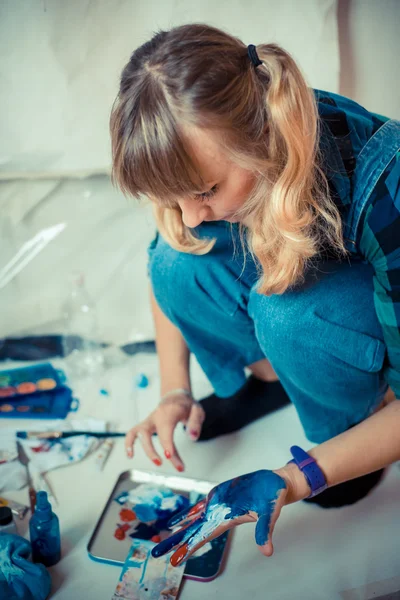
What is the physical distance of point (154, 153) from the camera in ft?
2.72

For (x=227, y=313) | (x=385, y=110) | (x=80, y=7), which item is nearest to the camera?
(x=227, y=313)

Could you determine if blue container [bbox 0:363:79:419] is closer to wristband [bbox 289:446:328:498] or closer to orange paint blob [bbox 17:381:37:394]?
orange paint blob [bbox 17:381:37:394]

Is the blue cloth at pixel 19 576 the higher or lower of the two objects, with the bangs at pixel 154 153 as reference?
lower

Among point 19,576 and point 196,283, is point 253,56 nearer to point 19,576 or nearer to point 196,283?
point 196,283

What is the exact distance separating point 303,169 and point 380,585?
2.27ft

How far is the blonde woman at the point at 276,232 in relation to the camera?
2.73 ft

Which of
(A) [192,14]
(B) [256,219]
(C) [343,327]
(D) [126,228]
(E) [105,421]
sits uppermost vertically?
(A) [192,14]

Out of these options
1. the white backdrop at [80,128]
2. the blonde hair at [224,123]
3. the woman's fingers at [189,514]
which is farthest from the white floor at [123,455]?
the blonde hair at [224,123]

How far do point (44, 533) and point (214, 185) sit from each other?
66 cm

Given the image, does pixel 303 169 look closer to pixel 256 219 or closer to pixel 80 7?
pixel 256 219

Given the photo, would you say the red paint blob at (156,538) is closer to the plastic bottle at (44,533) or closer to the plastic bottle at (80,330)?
the plastic bottle at (44,533)

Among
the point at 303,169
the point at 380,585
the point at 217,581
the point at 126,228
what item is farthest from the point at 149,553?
the point at 126,228

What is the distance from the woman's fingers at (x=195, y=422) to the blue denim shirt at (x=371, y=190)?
42cm

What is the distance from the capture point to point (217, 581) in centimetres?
104
